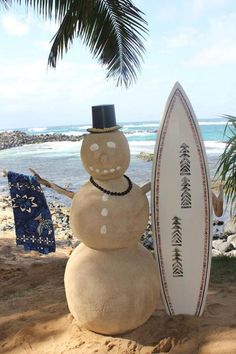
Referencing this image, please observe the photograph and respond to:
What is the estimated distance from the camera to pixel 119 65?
7.80 meters

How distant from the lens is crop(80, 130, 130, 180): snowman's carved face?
10.7ft

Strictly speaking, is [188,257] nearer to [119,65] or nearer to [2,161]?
[119,65]

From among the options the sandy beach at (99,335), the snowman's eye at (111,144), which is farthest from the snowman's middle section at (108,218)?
the sandy beach at (99,335)

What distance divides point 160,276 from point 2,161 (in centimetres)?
2282

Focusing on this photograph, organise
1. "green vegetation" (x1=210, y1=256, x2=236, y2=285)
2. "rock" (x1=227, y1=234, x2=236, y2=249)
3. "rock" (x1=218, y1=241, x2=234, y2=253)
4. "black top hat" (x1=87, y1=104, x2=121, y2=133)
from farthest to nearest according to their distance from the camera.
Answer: "rock" (x1=227, y1=234, x2=236, y2=249) < "rock" (x1=218, y1=241, x2=234, y2=253) < "green vegetation" (x1=210, y1=256, x2=236, y2=285) < "black top hat" (x1=87, y1=104, x2=121, y2=133)

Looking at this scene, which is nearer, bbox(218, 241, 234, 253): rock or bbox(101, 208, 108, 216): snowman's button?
bbox(101, 208, 108, 216): snowman's button

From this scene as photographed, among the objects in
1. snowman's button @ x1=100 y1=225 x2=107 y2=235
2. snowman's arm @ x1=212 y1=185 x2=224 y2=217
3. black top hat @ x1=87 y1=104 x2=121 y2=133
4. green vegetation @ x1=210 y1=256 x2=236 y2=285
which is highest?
black top hat @ x1=87 y1=104 x2=121 y2=133

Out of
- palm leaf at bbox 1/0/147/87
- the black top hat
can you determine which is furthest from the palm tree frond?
the black top hat

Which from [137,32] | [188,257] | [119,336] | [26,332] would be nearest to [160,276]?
[188,257]

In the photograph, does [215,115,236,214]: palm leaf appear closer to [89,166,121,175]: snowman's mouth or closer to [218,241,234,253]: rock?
[89,166,121,175]: snowman's mouth

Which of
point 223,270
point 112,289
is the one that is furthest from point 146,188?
point 223,270

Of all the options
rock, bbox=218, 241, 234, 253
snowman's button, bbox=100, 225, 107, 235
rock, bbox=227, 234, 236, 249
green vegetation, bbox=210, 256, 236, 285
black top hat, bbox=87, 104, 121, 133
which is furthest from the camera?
rock, bbox=227, 234, 236, 249

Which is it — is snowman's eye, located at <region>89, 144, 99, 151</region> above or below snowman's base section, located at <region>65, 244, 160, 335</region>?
above

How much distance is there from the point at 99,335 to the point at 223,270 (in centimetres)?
251
